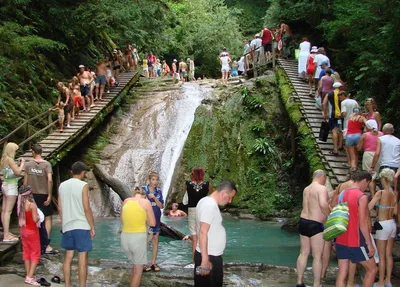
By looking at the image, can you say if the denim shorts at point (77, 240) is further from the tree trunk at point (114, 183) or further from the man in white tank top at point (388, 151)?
the tree trunk at point (114, 183)

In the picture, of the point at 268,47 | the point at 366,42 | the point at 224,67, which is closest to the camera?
the point at 366,42

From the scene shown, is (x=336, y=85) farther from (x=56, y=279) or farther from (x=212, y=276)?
(x=212, y=276)

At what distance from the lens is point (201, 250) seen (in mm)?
5309

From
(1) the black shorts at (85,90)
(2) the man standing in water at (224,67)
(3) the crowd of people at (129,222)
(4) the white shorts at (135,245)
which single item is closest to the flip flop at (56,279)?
(3) the crowd of people at (129,222)

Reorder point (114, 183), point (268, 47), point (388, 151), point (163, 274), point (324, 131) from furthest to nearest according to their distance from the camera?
point (268, 47) < point (114, 183) < point (324, 131) < point (388, 151) < point (163, 274)

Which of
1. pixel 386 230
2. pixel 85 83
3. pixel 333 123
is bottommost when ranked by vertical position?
pixel 386 230

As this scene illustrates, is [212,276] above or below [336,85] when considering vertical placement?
below

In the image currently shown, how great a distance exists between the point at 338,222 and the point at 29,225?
185 inches

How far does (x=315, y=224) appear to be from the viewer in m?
7.23

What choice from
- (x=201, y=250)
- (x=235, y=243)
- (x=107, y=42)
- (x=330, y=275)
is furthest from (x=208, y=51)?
(x=201, y=250)

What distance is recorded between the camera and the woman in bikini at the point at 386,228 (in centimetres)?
737

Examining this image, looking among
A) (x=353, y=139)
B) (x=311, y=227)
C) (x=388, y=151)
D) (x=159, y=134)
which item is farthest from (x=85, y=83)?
(x=311, y=227)

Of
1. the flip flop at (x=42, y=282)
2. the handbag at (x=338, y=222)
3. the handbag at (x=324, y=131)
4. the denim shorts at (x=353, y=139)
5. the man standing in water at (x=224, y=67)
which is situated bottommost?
the flip flop at (x=42, y=282)

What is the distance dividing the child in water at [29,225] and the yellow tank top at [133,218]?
5.57ft
